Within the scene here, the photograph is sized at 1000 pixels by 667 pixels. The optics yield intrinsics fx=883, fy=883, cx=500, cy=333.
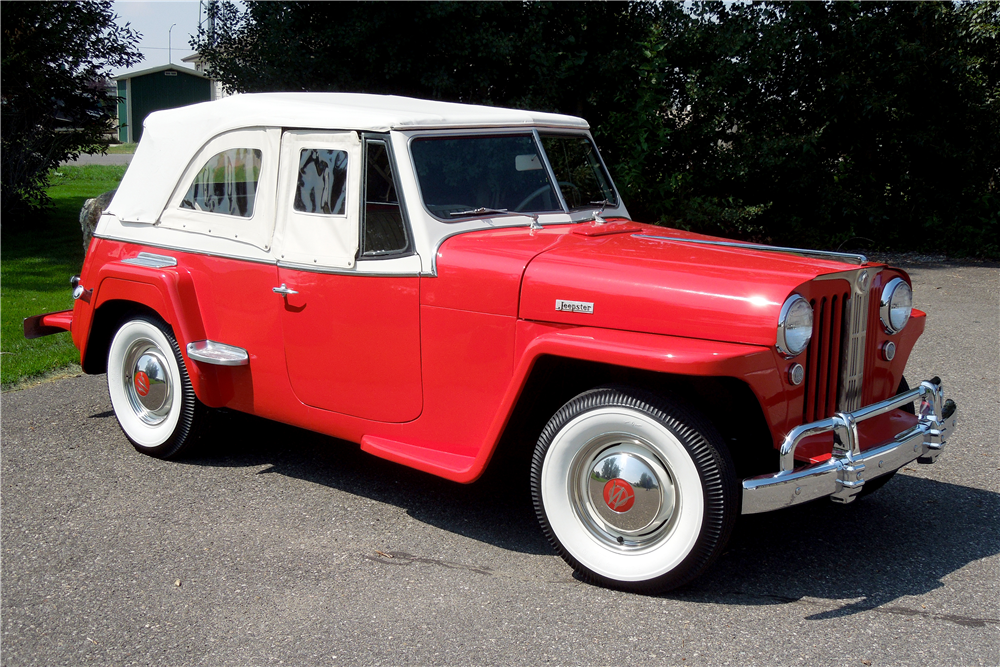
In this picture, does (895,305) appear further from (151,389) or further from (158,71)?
(158,71)

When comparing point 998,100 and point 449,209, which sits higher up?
point 998,100

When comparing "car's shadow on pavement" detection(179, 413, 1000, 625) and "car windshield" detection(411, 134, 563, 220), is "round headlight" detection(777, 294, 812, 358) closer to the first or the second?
"car's shadow on pavement" detection(179, 413, 1000, 625)

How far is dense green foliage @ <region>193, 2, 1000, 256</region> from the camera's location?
10.8m

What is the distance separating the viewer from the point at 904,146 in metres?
12.2

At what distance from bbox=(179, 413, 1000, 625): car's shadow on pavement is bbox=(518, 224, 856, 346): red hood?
1007 millimetres

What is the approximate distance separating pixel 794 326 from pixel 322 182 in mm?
2158

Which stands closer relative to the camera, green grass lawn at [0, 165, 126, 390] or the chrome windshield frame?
the chrome windshield frame

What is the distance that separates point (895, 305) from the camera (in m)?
3.59

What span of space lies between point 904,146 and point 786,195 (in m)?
1.70

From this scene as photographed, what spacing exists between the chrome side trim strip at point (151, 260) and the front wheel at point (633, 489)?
2.30 meters

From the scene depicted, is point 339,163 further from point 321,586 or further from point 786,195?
point 786,195

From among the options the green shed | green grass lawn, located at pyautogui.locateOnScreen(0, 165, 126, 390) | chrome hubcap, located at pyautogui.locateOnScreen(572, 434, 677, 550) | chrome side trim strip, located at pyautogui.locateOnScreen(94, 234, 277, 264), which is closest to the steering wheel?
chrome side trim strip, located at pyautogui.locateOnScreen(94, 234, 277, 264)

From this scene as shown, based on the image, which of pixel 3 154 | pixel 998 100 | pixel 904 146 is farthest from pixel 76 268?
pixel 998 100

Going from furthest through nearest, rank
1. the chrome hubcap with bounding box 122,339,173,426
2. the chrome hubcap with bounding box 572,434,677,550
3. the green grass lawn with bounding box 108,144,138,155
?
1. the green grass lawn with bounding box 108,144,138,155
2. the chrome hubcap with bounding box 122,339,173,426
3. the chrome hubcap with bounding box 572,434,677,550
